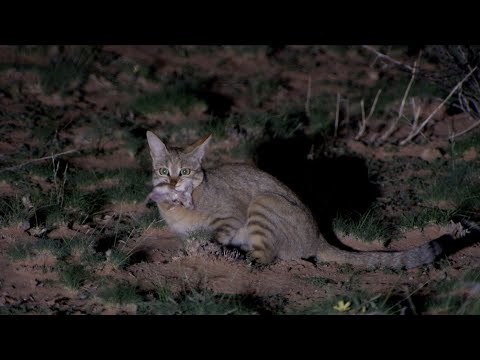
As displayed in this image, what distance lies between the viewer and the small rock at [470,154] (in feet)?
31.9

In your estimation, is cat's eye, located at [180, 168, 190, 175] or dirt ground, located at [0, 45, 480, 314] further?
cat's eye, located at [180, 168, 190, 175]

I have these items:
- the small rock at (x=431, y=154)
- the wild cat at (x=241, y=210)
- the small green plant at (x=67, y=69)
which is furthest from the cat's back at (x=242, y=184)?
the small green plant at (x=67, y=69)

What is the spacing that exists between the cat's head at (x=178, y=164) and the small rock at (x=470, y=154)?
4.92 metres

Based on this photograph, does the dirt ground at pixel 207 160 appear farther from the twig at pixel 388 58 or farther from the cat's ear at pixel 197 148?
the twig at pixel 388 58

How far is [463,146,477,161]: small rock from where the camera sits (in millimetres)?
9729

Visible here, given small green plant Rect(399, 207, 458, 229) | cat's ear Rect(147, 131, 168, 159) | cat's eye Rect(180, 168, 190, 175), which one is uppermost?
cat's ear Rect(147, 131, 168, 159)

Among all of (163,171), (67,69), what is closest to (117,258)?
(163,171)

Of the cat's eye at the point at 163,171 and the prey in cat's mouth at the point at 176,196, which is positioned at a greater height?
the cat's eye at the point at 163,171

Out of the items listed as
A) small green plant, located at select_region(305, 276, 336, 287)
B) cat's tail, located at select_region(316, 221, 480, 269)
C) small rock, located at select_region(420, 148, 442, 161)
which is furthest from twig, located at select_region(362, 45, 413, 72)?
small green plant, located at select_region(305, 276, 336, 287)

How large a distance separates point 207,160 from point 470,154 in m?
4.43

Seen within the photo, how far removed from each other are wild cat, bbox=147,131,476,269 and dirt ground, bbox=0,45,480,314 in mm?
272

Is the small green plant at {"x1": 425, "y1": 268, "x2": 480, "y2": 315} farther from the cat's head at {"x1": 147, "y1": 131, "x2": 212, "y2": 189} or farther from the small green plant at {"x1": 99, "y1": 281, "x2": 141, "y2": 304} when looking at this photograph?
the cat's head at {"x1": 147, "y1": 131, "x2": 212, "y2": 189}

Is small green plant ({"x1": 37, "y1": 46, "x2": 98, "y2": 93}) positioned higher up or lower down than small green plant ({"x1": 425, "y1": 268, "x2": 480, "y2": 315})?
higher up

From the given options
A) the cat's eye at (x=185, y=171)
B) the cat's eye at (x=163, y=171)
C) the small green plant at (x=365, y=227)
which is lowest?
the small green plant at (x=365, y=227)
